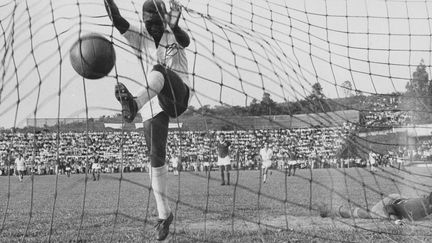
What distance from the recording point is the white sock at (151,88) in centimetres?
418

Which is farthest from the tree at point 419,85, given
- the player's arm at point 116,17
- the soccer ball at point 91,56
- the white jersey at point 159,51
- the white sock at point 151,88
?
the soccer ball at point 91,56

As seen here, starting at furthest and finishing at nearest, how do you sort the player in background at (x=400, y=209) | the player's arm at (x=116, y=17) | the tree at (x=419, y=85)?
the tree at (x=419, y=85)
the player in background at (x=400, y=209)
the player's arm at (x=116, y=17)

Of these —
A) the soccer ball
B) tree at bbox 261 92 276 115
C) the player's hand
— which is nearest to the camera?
the soccer ball

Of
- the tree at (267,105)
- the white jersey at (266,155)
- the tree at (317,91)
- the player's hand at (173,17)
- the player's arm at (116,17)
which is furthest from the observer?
the white jersey at (266,155)

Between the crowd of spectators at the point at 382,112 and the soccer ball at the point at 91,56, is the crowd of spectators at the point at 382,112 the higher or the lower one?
the lower one

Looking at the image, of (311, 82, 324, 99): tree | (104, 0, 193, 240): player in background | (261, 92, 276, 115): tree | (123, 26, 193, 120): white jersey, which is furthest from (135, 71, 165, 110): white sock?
(311, 82, 324, 99): tree

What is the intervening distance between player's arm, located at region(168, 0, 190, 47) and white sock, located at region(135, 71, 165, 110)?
1.50 feet

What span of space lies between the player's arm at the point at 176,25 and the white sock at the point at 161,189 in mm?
1070

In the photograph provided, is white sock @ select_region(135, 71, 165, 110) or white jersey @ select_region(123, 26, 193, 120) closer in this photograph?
white sock @ select_region(135, 71, 165, 110)

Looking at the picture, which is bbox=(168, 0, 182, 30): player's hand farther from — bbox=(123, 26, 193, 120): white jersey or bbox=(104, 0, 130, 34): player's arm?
bbox=(104, 0, 130, 34): player's arm

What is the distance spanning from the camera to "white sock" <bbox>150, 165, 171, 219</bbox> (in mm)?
4535

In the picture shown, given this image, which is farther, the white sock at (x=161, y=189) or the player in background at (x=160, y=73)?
the white sock at (x=161, y=189)

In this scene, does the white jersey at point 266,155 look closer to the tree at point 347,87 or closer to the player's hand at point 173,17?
Result: the tree at point 347,87

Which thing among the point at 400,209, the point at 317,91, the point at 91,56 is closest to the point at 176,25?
the point at 91,56
